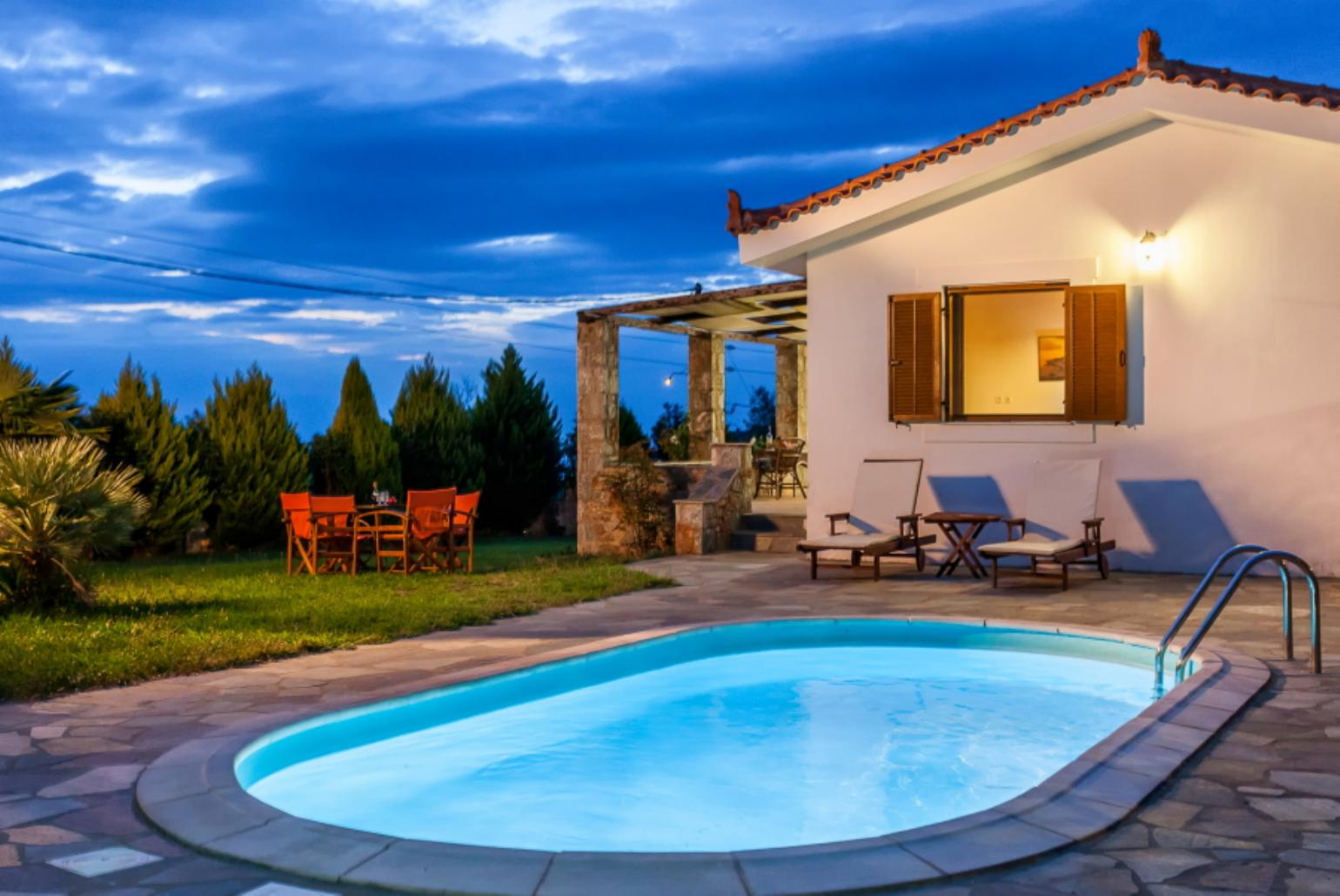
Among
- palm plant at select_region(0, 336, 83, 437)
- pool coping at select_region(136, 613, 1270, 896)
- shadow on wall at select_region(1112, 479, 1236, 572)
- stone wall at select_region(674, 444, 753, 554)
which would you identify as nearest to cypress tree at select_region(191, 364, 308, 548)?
palm plant at select_region(0, 336, 83, 437)

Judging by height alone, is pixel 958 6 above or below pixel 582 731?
above

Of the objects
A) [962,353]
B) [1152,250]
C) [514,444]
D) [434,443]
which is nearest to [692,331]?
[514,444]

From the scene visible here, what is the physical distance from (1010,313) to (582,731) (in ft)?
40.1

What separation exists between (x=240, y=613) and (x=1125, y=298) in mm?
7537

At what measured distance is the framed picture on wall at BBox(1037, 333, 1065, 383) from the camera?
53.3ft

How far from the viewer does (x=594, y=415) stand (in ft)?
45.0

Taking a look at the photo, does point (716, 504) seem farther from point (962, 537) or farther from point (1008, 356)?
point (1008, 356)

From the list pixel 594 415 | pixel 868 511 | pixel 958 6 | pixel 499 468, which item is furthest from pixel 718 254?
pixel 868 511

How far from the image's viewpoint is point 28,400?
10.8m

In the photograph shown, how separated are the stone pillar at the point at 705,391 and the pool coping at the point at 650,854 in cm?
1247

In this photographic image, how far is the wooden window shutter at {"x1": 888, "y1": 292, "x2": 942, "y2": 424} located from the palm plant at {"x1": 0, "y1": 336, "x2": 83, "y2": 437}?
306 inches

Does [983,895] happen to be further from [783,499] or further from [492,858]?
[783,499]

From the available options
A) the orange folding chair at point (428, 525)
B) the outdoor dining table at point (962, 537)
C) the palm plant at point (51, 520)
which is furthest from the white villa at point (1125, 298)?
the palm plant at point (51, 520)

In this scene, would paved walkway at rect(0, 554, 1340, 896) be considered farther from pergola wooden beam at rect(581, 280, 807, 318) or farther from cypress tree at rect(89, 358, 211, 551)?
cypress tree at rect(89, 358, 211, 551)
